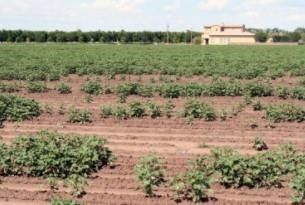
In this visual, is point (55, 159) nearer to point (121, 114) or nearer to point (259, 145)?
point (259, 145)

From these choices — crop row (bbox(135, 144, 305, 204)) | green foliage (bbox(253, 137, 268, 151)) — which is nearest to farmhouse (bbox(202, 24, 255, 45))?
green foliage (bbox(253, 137, 268, 151))

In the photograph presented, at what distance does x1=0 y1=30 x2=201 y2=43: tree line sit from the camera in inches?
4444

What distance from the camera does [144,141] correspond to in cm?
1244

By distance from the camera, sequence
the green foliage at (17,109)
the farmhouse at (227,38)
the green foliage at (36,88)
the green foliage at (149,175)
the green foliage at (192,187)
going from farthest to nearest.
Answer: the farmhouse at (227,38) < the green foliage at (36,88) < the green foliage at (17,109) < the green foliage at (149,175) < the green foliage at (192,187)

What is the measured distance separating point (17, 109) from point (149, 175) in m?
7.17

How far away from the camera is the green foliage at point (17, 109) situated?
14.6m

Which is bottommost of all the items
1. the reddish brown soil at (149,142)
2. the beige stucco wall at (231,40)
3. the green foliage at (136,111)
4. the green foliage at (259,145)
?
the beige stucco wall at (231,40)

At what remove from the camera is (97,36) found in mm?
120438

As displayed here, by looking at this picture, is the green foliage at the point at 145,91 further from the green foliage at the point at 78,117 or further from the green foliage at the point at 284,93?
the green foliage at the point at 78,117

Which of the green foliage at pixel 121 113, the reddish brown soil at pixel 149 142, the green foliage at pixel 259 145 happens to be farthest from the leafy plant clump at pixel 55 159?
the green foliage at pixel 121 113

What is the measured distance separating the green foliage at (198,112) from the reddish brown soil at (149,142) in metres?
0.27

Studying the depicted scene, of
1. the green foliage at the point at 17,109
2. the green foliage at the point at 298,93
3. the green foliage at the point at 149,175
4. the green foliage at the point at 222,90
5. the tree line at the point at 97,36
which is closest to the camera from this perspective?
the green foliage at the point at 149,175

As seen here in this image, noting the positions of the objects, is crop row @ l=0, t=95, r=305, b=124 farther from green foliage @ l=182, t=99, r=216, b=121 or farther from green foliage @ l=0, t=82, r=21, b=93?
green foliage @ l=0, t=82, r=21, b=93

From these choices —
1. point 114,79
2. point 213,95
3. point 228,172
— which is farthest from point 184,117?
point 114,79
